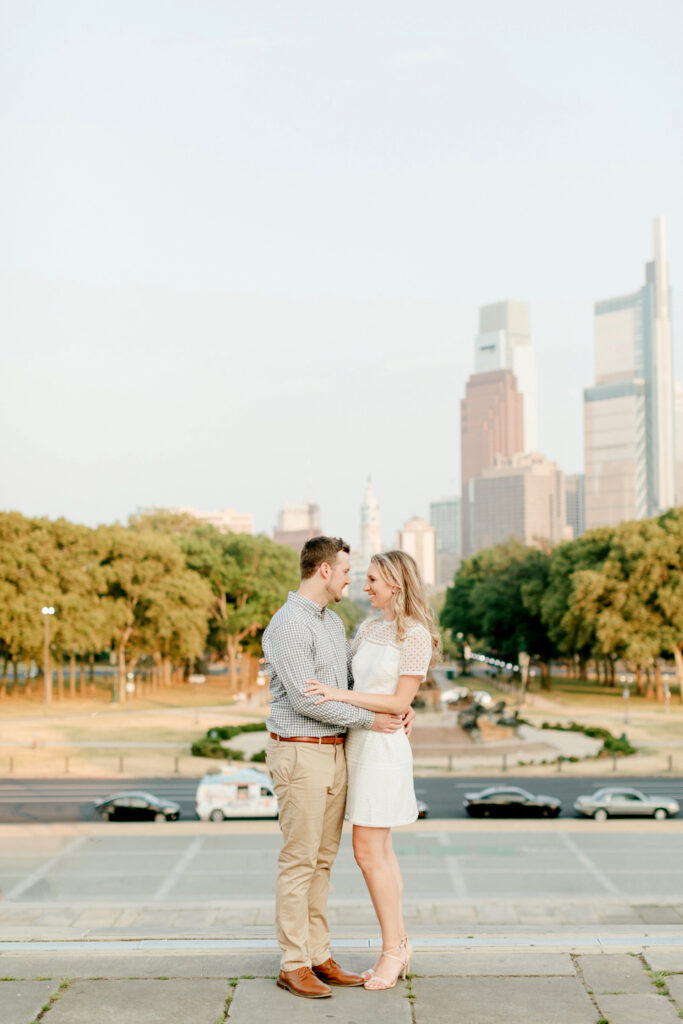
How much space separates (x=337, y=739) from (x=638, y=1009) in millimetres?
1990

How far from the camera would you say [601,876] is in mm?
15125

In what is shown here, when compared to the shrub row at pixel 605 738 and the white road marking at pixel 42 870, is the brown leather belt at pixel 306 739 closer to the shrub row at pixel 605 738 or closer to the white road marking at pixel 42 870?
the white road marking at pixel 42 870

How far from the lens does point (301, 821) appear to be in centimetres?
546

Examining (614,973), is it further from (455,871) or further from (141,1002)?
(455,871)

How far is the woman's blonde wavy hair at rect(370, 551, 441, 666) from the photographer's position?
566 cm

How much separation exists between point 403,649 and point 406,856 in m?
12.7

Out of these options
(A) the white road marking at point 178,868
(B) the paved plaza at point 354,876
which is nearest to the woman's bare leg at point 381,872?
(B) the paved plaza at point 354,876

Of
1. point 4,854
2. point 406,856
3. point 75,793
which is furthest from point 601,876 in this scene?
point 75,793

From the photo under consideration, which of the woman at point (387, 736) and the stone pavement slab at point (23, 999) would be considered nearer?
the stone pavement slab at point (23, 999)

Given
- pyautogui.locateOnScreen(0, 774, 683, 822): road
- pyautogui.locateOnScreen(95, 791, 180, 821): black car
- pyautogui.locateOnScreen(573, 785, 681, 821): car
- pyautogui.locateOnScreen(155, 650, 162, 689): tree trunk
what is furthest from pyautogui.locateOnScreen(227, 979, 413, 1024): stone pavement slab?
pyautogui.locateOnScreen(155, 650, 162, 689): tree trunk

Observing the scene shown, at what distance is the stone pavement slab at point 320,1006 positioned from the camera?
4801mm

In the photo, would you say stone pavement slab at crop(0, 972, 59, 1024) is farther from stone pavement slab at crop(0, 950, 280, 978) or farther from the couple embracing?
the couple embracing

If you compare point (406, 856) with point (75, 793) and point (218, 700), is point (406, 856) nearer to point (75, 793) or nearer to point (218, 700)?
point (75, 793)

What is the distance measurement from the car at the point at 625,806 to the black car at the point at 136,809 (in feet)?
37.4
